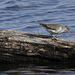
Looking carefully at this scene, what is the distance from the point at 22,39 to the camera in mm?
8602

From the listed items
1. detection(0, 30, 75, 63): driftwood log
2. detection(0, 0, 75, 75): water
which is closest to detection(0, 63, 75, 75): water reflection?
detection(0, 30, 75, 63): driftwood log

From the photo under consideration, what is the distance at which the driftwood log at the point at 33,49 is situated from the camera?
850cm

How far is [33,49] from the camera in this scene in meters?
8.51

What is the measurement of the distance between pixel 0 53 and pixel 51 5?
39.3 feet

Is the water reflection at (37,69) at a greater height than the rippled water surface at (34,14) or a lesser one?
lesser

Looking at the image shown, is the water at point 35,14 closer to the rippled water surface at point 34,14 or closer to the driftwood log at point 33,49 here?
the rippled water surface at point 34,14

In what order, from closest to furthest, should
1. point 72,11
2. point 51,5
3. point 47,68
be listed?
point 47,68 → point 72,11 → point 51,5

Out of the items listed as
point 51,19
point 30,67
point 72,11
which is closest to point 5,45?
point 30,67

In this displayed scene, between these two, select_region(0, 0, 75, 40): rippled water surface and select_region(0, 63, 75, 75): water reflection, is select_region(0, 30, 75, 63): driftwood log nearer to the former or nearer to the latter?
select_region(0, 63, 75, 75): water reflection

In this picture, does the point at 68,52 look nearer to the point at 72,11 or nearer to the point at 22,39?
the point at 22,39

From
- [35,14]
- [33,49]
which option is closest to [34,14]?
[35,14]

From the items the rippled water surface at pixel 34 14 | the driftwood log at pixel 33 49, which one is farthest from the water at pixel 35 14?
the driftwood log at pixel 33 49

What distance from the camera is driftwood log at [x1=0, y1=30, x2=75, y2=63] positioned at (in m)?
8.50

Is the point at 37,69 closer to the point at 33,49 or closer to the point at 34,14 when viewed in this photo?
the point at 33,49
